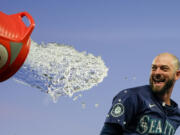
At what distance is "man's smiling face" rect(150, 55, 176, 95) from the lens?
4.25 metres

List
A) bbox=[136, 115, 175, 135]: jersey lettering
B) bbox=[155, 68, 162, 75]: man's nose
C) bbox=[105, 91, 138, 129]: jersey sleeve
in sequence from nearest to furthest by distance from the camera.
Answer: bbox=[105, 91, 138, 129]: jersey sleeve, bbox=[136, 115, 175, 135]: jersey lettering, bbox=[155, 68, 162, 75]: man's nose

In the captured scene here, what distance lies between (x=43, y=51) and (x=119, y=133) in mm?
3405

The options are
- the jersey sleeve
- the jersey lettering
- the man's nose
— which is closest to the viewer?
the jersey sleeve

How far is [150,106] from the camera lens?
13.8ft

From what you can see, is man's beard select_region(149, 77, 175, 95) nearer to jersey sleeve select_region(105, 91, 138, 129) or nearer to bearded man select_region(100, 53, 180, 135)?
bearded man select_region(100, 53, 180, 135)

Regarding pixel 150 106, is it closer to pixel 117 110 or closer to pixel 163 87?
pixel 163 87

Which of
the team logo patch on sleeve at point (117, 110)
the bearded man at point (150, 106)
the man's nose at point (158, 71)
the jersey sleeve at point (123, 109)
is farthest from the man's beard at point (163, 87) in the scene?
the team logo patch on sleeve at point (117, 110)

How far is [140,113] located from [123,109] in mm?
312

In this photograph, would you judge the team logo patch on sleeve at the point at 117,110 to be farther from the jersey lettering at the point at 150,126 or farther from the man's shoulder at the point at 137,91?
the jersey lettering at the point at 150,126

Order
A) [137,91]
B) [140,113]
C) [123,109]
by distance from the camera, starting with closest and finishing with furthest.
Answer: [123,109] → [140,113] → [137,91]

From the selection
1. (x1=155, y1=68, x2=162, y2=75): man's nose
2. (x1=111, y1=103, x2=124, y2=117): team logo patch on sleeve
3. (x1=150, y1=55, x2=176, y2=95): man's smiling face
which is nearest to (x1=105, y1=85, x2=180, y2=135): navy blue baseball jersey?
(x1=111, y1=103, x2=124, y2=117): team logo patch on sleeve

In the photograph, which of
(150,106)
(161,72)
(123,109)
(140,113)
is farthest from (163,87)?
(123,109)

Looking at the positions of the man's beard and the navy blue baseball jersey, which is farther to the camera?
the man's beard

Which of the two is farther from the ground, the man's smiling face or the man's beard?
the man's smiling face
